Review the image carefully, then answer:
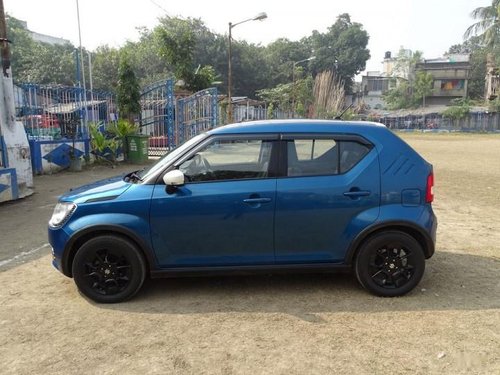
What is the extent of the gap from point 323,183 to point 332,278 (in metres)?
1.21

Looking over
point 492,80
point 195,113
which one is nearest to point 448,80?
point 492,80

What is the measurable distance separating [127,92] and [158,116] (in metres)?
1.83

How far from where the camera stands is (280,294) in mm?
4566

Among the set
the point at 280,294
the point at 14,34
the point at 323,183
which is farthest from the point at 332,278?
the point at 14,34

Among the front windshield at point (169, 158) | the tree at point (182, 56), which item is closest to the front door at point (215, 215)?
the front windshield at point (169, 158)

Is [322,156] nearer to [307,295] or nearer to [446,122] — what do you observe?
[307,295]

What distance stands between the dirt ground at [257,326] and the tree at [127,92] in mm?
12362

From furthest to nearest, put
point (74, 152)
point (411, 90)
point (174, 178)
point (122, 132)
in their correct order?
point (411, 90), point (122, 132), point (74, 152), point (174, 178)

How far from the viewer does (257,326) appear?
12.8 ft

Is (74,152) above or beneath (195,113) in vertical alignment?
beneath

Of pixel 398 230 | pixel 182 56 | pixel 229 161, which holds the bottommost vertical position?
pixel 398 230

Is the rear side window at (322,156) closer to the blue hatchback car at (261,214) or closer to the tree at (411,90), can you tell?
the blue hatchback car at (261,214)

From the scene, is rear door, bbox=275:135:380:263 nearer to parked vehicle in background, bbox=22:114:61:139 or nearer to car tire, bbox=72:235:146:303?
car tire, bbox=72:235:146:303

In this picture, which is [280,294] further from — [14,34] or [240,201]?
[14,34]
